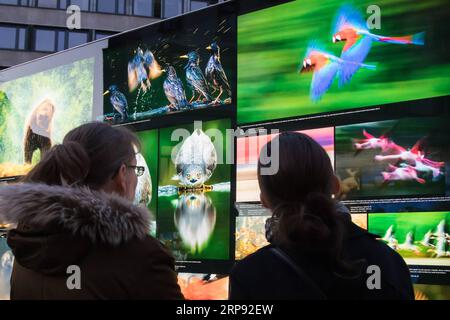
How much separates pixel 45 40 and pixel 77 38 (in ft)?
4.99

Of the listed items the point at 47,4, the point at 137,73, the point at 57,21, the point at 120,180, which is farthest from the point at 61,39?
the point at 120,180

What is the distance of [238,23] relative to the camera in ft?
12.6

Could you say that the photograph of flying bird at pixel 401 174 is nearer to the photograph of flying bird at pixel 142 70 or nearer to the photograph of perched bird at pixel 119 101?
the photograph of flying bird at pixel 142 70

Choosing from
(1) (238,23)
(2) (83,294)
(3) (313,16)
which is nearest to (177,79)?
(1) (238,23)

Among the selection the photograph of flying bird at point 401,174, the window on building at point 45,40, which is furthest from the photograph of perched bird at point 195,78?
the window on building at point 45,40

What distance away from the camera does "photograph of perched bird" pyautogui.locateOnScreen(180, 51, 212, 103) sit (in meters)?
4.02

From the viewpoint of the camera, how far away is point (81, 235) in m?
1.78

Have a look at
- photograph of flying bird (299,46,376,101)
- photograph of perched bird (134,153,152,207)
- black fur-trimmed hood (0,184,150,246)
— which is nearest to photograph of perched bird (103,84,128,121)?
photograph of perched bird (134,153,152,207)

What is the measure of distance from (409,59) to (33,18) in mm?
27104

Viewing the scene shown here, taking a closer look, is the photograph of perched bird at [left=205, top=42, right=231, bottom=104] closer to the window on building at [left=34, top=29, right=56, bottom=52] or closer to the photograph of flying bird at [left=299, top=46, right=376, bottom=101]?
the photograph of flying bird at [left=299, top=46, right=376, bottom=101]

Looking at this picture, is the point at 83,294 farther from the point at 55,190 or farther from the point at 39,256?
the point at 55,190

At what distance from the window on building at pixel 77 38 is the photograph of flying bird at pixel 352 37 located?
990 inches
